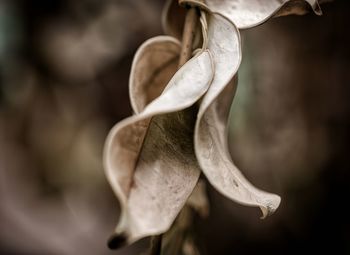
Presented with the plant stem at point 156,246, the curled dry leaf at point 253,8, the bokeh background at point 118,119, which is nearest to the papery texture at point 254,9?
the curled dry leaf at point 253,8

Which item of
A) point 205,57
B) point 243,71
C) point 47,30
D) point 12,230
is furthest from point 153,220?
point 47,30

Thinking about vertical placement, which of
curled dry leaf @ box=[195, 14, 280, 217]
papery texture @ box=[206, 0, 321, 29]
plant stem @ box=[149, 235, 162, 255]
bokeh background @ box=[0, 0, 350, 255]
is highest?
papery texture @ box=[206, 0, 321, 29]

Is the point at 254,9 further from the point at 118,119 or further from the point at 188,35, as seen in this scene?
the point at 118,119

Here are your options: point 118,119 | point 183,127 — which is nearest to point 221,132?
point 183,127

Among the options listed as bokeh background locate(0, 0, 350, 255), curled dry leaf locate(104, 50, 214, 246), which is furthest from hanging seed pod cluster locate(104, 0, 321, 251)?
bokeh background locate(0, 0, 350, 255)

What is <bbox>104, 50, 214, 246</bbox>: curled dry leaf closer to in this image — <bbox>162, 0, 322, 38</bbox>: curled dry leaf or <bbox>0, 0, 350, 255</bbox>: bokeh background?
<bbox>162, 0, 322, 38</bbox>: curled dry leaf

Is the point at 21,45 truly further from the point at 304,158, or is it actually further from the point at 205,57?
the point at 205,57

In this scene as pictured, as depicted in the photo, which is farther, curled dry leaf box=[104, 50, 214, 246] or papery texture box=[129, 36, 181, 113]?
papery texture box=[129, 36, 181, 113]
